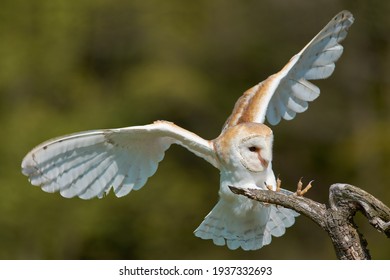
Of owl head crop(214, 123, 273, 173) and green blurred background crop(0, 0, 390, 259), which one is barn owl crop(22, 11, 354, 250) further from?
green blurred background crop(0, 0, 390, 259)

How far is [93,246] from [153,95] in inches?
94.6

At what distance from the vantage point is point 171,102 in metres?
14.8

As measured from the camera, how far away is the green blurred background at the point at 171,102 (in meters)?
13.5

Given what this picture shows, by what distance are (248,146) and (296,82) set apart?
3.21 ft

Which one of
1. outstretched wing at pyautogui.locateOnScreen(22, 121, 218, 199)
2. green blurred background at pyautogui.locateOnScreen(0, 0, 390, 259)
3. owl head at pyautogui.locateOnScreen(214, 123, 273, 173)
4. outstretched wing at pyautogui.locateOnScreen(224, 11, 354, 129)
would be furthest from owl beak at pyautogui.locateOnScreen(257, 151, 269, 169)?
green blurred background at pyautogui.locateOnScreen(0, 0, 390, 259)

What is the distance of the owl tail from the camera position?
558cm

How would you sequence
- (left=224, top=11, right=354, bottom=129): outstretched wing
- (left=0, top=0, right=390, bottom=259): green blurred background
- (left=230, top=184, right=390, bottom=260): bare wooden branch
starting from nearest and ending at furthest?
(left=230, top=184, right=390, bottom=260): bare wooden branch, (left=224, top=11, right=354, bottom=129): outstretched wing, (left=0, top=0, right=390, bottom=259): green blurred background

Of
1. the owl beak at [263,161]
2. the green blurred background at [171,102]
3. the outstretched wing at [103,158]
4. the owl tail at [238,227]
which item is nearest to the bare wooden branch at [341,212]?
the owl beak at [263,161]

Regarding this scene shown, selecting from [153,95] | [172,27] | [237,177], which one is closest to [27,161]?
[237,177]

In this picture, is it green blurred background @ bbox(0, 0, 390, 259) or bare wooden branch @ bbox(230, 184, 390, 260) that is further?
green blurred background @ bbox(0, 0, 390, 259)

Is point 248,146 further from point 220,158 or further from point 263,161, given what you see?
point 220,158

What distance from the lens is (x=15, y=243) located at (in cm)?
1303

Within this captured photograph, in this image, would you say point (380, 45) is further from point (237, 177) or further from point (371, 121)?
point (237, 177)
